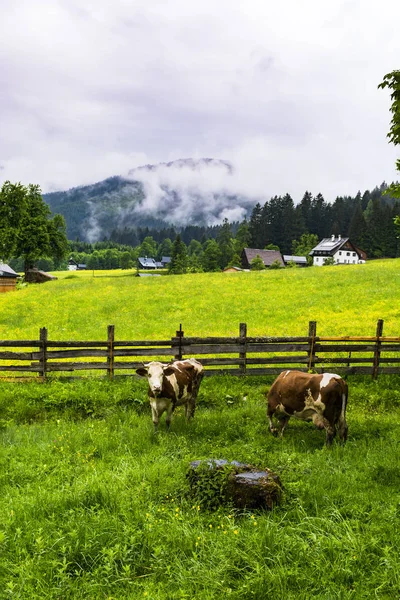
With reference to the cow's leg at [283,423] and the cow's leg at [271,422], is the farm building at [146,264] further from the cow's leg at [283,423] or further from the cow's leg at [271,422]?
the cow's leg at [271,422]

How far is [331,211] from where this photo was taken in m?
118

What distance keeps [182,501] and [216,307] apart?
72.3 feet

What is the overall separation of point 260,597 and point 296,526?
129cm

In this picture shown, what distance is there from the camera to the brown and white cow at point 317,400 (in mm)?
8242

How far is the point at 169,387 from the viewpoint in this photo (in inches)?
Result: 362

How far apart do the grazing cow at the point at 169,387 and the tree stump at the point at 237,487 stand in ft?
9.81

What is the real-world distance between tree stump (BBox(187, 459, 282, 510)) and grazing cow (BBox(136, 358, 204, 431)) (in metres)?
2.99

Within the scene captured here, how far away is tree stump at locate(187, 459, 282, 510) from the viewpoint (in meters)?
5.68

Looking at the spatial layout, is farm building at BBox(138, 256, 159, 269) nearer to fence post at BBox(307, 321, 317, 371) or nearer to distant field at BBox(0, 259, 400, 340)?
distant field at BBox(0, 259, 400, 340)

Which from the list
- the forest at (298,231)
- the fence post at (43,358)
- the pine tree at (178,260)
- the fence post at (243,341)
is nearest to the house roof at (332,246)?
→ the forest at (298,231)

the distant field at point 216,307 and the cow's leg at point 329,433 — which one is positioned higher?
the distant field at point 216,307

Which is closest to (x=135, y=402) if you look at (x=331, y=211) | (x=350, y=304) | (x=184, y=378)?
(x=184, y=378)

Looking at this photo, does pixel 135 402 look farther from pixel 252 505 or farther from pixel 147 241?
pixel 147 241

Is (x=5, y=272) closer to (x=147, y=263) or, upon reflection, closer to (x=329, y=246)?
(x=329, y=246)
